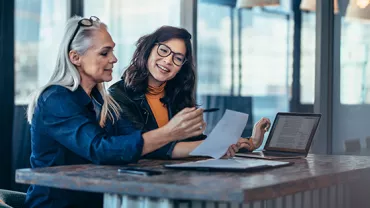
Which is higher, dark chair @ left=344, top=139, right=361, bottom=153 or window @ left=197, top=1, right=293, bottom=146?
window @ left=197, top=1, right=293, bottom=146

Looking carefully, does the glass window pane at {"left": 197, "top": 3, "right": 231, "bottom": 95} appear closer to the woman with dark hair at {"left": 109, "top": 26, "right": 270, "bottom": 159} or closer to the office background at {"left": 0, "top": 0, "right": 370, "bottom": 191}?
the office background at {"left": 0, "top": 0, "right": 370, "bottom": 191}

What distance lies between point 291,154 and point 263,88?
72.4 inches

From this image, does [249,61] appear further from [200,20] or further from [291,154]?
[291,154]

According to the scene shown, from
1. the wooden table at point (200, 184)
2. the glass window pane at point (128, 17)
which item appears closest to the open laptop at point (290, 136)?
the wooden table at point (200, 184)

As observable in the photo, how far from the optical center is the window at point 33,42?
4.68 meters

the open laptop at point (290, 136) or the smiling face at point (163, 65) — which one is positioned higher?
the smiling face at point (163, 65)

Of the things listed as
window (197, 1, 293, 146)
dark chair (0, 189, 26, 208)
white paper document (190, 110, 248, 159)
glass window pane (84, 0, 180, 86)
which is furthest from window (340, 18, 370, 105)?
dark chair (0, 189, 26, 208)

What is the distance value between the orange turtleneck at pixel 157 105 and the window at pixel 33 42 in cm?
172

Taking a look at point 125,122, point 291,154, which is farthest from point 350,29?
point 125,122

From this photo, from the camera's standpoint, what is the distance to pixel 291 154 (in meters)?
2.97

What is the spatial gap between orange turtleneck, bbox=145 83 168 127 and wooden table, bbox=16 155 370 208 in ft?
1.90

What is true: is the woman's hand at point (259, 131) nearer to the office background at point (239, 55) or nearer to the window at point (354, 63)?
the office background at point (239, 55)

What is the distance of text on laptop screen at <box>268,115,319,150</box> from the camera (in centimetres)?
297

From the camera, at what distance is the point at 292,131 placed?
3.01 m
